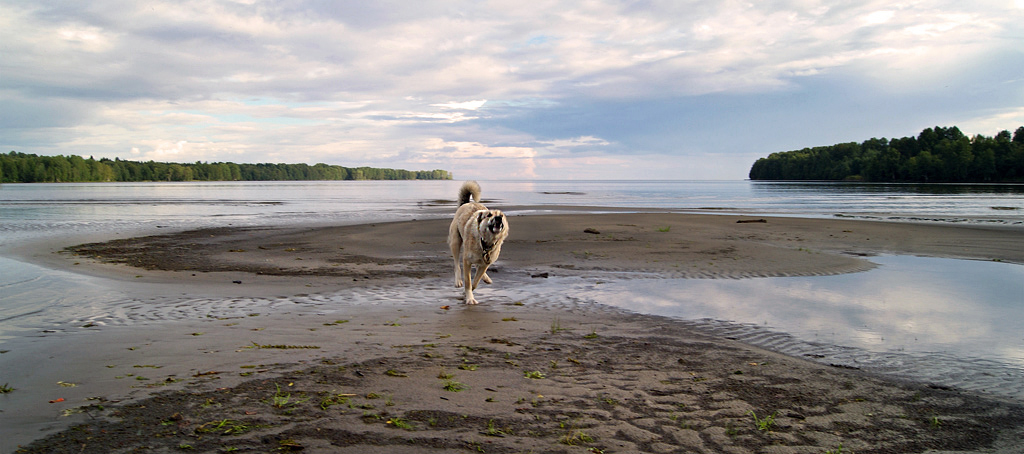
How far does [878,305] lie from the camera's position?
8445mm

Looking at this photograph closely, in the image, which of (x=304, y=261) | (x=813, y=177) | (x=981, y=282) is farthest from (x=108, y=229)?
(x=813, y=177)

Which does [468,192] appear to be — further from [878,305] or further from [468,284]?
[878,305]

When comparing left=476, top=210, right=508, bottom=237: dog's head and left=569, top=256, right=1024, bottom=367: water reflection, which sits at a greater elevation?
left=476, top=210, right=508, bottom=237: dog's head

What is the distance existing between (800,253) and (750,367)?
1057cm

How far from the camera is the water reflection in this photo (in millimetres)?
6484

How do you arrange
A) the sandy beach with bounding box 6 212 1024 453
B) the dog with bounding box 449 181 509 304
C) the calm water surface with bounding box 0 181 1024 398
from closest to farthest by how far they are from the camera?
the sandy beach with bounding box 6 212 1024 453 → the calm water surface with bounding box 0 181 1024 398 → the dog with bounding box 449 181 509 304

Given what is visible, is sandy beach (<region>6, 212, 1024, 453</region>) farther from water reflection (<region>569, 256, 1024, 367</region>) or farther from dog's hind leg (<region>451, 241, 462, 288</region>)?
water reflection (<region>569, 256, 1024, 367</region>)

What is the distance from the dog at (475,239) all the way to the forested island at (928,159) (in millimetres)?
134252

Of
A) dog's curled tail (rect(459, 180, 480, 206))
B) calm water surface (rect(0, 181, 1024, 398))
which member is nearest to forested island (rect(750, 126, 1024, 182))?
calm water surface (rect(0, 181, 1024, 398))

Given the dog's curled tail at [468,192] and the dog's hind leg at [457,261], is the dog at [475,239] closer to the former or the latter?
the dog's hind leg at [457,261]

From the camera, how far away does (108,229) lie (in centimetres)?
2192

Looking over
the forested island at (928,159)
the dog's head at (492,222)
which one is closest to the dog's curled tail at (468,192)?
the dog's head at (492,222)

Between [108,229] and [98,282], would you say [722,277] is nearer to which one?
[98,282]

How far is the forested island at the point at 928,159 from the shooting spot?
107 meters
